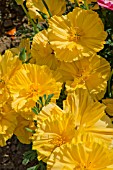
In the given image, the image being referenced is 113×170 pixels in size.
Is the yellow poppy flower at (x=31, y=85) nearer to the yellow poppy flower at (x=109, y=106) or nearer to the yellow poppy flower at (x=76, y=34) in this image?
the yellow poppy flower at (x=76, y=34)

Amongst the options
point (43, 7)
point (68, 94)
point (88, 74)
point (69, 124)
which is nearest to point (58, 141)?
point (69, 124)

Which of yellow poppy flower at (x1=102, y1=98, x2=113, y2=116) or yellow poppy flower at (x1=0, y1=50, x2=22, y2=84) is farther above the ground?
yellow poppy flower at (x1=0, y1=50, x2=22, y2=84)

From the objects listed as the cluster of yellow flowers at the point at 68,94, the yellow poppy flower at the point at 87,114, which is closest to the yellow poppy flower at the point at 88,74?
the cluster of yellow flowers at the point at 68,94

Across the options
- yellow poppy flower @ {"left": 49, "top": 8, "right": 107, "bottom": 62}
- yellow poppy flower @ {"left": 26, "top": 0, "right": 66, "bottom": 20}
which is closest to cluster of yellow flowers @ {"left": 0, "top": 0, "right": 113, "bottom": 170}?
yellow poppy flower @ {"left": 49, "top": 8, "right": 107, "bottom": 62}

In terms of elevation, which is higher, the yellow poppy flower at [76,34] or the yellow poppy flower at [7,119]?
the yellow poppy flower at [76,34]

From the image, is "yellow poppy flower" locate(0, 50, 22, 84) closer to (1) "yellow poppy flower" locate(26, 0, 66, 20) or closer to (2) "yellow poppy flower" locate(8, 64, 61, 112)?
(2) "yellow poppy flower" locate(8, 64, 61, 112)

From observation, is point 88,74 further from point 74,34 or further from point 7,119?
point 7,119
